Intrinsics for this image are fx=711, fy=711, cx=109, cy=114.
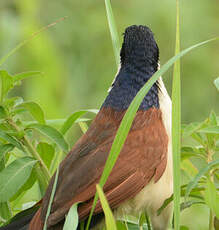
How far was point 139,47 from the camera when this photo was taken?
2764 millimetres

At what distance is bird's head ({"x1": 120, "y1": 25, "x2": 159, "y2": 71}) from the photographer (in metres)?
2.76

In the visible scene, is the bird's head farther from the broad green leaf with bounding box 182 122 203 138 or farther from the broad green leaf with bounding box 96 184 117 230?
the broad green leaf with bounding box 96 184 117 230

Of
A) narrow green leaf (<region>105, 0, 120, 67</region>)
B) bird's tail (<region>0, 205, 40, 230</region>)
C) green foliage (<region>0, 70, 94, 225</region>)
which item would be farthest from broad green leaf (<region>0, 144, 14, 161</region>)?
narrow green leaf (<region>105, 0, 120, 67</region>)

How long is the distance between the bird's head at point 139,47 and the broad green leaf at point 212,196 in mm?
830

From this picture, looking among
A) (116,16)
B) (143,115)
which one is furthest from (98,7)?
(143,115)

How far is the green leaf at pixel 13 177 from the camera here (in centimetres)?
234

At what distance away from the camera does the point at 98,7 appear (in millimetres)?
5820

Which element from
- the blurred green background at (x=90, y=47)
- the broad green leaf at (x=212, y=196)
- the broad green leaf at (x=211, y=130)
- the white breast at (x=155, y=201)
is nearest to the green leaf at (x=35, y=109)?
the white breast at (x=155, y=201)

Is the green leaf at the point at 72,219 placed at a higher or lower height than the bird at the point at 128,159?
lower

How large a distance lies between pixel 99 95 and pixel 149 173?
267cm

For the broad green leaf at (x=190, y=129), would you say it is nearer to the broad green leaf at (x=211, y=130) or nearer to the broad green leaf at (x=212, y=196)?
the broad green leaf at (x=211, y=130)

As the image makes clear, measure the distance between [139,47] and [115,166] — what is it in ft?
1.78

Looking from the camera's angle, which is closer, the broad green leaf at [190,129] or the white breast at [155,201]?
the broad green leaf at [190,129]

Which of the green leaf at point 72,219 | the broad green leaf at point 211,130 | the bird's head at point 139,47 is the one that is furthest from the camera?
the bird's head at point 139,47
